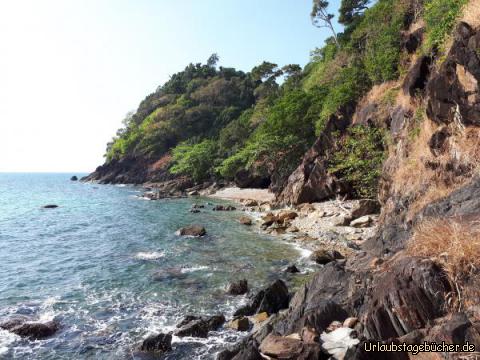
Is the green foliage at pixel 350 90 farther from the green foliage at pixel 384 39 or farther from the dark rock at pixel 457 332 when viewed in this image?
the dark rock at pixel 457 332

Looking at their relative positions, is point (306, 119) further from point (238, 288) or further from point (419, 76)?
point (238, 288)

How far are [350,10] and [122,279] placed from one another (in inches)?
1899

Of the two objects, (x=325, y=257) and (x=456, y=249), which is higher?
(x=456, y=249)

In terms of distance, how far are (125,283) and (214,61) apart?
126110 mm

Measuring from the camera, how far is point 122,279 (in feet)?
52.0

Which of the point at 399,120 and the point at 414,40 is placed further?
the point at 414,40

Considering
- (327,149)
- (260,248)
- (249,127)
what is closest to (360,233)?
(260,248)

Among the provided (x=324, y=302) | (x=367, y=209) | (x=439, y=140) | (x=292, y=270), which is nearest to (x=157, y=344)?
(x=324, y=302)

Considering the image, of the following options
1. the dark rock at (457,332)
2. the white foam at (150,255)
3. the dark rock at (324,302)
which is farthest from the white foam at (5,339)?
the dark rock at (457,332)

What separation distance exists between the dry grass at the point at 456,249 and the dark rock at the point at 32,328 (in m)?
11.5

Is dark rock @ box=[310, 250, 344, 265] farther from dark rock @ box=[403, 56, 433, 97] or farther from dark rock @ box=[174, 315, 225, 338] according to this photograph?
dark rock @ box=[403, 56, 433, 97]

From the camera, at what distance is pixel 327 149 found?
32.0 meters

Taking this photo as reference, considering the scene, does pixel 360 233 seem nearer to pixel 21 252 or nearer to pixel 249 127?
pixel 21 252

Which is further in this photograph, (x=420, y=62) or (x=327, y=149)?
(x=327, y=149)
